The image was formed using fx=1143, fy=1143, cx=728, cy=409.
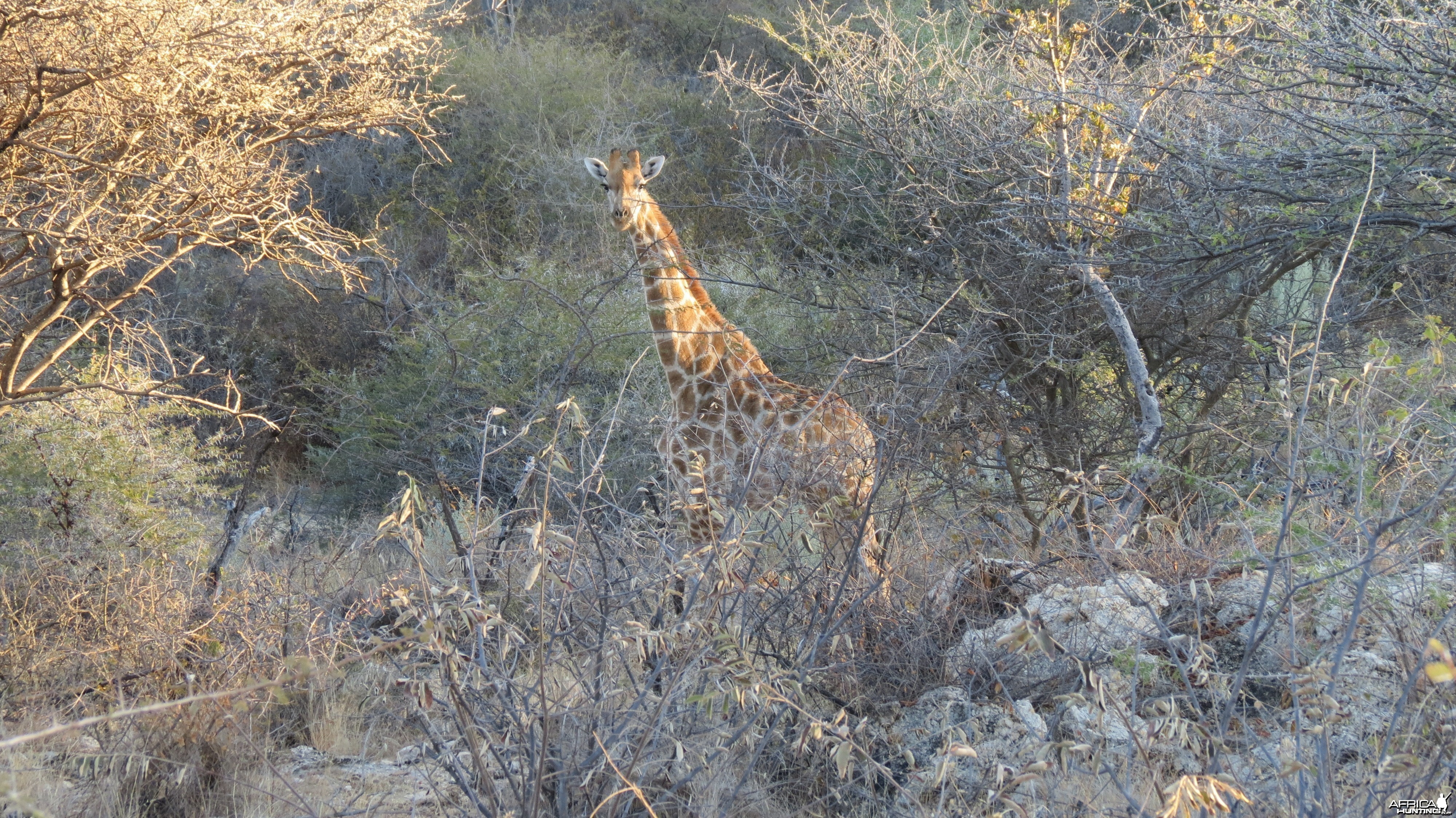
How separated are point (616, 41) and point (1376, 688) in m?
16.7

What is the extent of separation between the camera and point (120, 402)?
5555 mm

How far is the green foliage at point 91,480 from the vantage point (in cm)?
509

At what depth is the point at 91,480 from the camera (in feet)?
17.0

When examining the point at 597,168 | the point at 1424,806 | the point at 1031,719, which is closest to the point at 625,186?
the point at 597,168

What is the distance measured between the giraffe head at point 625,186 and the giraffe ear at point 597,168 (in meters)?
0.02

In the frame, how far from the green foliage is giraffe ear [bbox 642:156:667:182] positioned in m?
2.66

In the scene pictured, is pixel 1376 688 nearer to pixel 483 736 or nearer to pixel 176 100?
pixel 483 736

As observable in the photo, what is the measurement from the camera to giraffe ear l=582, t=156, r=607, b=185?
572cm

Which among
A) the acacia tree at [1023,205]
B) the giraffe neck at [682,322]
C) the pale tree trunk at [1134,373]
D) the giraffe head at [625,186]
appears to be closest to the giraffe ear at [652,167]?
the giraffe head at [625,186]

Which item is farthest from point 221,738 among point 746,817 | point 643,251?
point 643,251

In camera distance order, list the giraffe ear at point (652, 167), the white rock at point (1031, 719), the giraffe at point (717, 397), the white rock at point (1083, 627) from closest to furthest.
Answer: the white rock at point (1031, 719) → the white rock at point (1083, 627) → the giraffe at point (717, 397) → the giraffe ear at point (652, 167)

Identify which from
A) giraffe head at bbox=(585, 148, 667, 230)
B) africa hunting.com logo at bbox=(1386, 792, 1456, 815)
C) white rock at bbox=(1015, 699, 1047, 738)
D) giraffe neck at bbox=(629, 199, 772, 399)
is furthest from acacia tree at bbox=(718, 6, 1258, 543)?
africa hunting.com logo at bbox=(1386, 792, 1456, 815)

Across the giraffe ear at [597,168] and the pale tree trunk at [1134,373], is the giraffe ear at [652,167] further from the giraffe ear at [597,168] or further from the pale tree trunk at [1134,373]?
the pale tree trunk at [1134,373]

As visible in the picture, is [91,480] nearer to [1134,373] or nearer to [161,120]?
[161,120]
